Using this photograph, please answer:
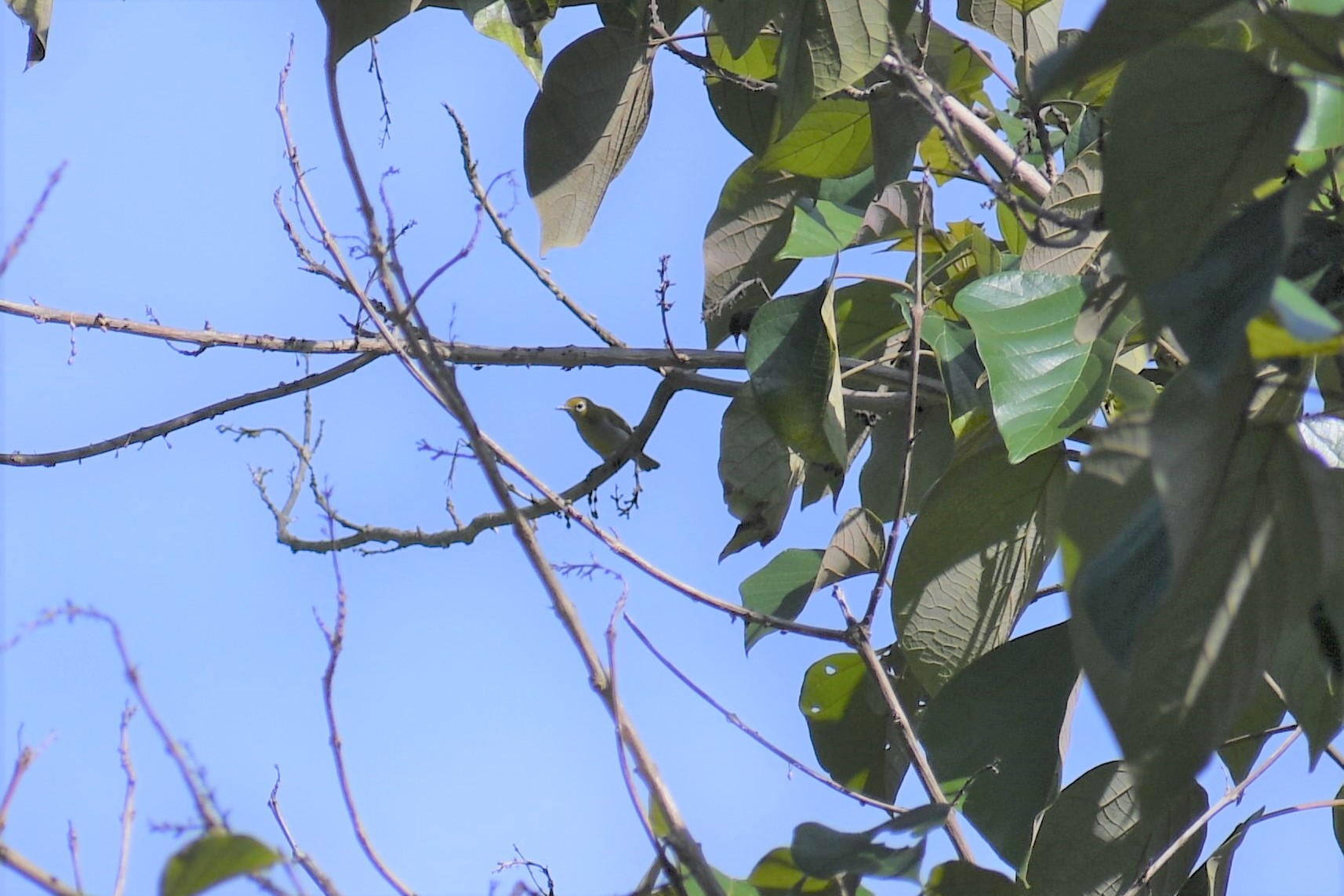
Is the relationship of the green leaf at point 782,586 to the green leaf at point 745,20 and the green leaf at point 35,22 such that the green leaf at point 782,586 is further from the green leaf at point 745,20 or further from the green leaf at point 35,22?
the green leaf at point 35,22

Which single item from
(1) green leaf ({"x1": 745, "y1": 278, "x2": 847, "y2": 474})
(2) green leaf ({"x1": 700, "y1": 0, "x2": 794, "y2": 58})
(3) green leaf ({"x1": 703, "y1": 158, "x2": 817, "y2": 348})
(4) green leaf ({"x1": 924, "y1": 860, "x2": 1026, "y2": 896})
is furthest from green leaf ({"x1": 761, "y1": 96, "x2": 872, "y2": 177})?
(4) green leaf ({"x1": 924, "y1": 860, "x2": 1026, "y2": 896})

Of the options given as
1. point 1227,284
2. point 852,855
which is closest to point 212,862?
point 852,855

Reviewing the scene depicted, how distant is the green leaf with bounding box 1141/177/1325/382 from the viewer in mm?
521

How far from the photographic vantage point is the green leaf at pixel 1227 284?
52 centimetres

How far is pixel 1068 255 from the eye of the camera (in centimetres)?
127

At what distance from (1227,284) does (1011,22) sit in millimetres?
1135

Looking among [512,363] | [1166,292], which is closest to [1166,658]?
[1166,292]

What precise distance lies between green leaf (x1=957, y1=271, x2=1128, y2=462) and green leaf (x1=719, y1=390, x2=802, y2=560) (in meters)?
0.34

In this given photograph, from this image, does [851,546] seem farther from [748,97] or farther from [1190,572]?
[1190,572]

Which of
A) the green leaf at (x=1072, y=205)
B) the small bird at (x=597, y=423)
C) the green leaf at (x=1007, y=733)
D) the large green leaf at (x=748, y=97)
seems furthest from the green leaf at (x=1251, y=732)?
the small bird at (x=597, y=423)

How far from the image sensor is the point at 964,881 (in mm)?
850

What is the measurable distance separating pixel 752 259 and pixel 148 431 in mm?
738

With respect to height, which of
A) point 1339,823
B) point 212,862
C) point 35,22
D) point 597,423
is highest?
point 597,423

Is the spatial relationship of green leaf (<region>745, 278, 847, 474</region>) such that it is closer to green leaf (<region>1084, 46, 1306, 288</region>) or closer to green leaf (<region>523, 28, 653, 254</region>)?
green leaf (<region>523, 28, 653, 254</region>)
